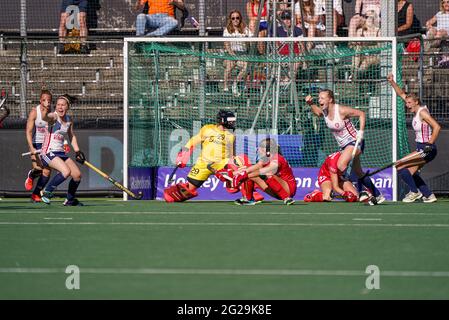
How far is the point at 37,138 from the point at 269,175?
134 inches

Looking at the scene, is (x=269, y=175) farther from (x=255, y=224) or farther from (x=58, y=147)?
(x=255, y=224)

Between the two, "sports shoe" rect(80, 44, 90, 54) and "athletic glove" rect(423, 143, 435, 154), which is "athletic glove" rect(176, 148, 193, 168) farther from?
"sports shoe" rect(80, 44, 90, 54)

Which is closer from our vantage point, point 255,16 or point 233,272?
point 233,272

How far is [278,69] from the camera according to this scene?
57.6 ft

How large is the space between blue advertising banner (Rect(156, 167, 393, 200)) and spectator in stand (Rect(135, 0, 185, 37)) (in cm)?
313

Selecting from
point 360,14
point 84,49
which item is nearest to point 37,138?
point 84,49

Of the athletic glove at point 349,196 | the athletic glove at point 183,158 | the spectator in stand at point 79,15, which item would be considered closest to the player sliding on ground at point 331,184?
the athletic glove at point 349,196

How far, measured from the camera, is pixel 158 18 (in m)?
19.5

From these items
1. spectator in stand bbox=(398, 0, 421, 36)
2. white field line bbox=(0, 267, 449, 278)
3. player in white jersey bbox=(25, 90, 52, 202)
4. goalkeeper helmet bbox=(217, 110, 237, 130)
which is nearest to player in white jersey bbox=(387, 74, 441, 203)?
goalkeeper helmet bbox=(217, 110, 237, 130)

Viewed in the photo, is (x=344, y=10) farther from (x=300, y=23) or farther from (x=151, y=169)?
(x=151, y=169)

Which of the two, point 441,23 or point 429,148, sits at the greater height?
point 441,23

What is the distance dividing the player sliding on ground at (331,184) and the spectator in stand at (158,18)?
15.1 ft

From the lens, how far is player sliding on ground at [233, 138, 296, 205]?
1566 cm
